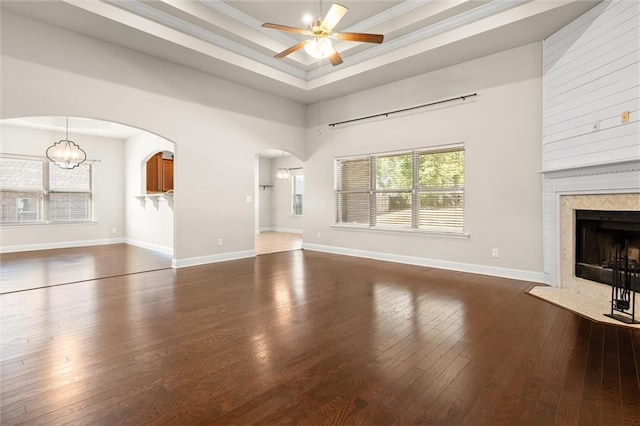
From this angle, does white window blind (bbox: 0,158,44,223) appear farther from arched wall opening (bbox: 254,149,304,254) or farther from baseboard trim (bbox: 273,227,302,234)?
baseboard trim (bbox: 273,227,302,234)

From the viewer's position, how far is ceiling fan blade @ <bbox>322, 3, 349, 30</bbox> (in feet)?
11.0

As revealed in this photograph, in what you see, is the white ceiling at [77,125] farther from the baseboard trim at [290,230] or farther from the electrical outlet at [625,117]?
the electrical outlet at [625,117]

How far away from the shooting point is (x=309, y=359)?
2371mm

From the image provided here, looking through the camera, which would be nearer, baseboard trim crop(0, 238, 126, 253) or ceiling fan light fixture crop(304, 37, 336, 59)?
ceiling fan light fixture crop(304, 37, 336, 59)

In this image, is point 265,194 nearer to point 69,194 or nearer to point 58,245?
point 69,194

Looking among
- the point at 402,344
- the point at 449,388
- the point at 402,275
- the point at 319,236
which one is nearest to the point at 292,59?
the point at 319,236

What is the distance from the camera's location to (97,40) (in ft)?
15.0

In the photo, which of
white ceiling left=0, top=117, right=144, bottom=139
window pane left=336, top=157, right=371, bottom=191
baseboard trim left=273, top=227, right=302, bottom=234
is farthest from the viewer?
baseboard trim left=273, top=227, right=302, bottom=234

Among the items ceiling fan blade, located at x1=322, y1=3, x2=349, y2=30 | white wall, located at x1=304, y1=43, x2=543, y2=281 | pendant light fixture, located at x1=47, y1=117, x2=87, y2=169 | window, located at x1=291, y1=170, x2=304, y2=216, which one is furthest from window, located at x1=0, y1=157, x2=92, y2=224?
ceiling fan blade, located at x1=322, y1=3, x2=349, y2=30

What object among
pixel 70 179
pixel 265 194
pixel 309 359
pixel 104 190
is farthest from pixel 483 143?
pixel 70 179

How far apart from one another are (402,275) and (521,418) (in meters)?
3.39

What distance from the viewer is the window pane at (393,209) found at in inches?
244

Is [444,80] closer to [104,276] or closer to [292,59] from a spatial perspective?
[292,59]

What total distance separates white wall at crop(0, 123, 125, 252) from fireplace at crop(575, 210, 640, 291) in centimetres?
1057
